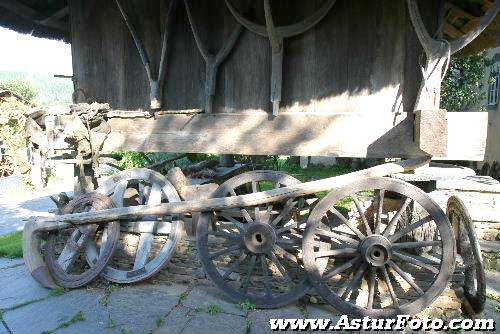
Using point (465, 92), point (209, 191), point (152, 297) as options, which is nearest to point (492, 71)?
Result: point (465, 92)

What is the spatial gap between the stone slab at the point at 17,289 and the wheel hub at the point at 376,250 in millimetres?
3182

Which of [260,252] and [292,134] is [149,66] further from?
[260,252]

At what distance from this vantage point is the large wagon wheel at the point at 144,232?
11.8 feet

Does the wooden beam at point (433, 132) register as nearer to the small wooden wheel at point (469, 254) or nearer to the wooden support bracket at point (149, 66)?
the small wooden wheel at point (469, 254)

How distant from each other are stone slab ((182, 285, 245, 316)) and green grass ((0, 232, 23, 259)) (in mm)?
2949

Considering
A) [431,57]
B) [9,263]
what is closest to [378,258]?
[431,57]

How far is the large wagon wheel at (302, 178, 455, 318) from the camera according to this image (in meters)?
2.87

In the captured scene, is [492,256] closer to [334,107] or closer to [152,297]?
[334,107]

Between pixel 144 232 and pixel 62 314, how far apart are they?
1028 millimetres

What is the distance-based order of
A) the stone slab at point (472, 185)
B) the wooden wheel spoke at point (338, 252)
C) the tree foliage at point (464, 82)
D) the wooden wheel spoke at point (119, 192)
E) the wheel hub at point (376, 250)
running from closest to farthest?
1. the wheel hub at point (376, 250)
2. the wooden wheel spoke at point (338, 252)
3. the wooden wheel spoke at point (119, 192)
4. the stone slab at point (472, 185)
5. the tree foliage at point (464, 82)

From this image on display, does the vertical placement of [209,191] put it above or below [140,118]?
below

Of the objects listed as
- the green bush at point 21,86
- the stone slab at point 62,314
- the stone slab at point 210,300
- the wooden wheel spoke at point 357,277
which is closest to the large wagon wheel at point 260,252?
the stone slab at point 210,300

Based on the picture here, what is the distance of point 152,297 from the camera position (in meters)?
3.44

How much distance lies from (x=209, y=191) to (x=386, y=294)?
201cm
